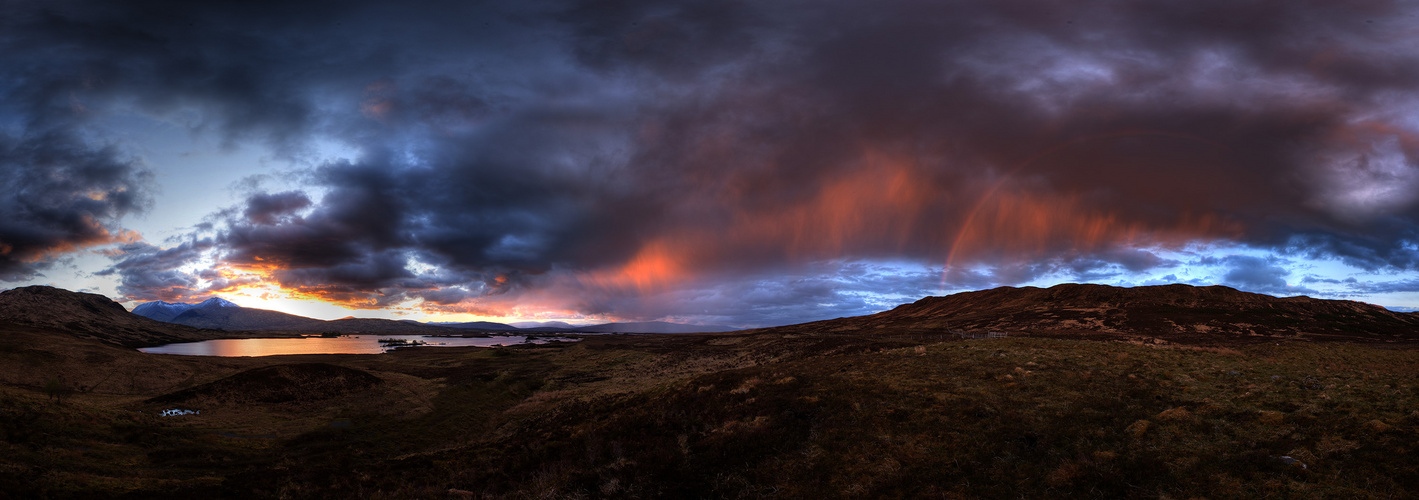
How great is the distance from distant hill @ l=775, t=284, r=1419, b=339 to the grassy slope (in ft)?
216

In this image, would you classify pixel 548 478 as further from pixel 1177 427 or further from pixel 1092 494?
pixel 1177 427

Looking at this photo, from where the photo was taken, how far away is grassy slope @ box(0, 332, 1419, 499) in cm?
1173

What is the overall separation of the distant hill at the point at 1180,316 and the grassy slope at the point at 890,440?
65.8m

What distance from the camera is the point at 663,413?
2248 centimetres

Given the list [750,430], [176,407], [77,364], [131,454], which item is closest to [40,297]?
[77,364]

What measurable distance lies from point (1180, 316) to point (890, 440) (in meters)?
107

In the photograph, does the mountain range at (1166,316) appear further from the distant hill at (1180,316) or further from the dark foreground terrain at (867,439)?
the dark foreground terrain at (867,439)

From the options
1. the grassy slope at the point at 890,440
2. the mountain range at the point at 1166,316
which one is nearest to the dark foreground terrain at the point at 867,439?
the grassy slope at the point at 890,440

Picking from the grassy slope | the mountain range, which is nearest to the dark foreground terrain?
the grassy slope

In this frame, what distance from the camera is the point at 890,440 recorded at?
15.6m

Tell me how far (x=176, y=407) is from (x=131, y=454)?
1742cm

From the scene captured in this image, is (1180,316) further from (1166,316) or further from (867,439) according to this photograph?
(867,439)

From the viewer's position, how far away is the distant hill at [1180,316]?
7562 centimetres

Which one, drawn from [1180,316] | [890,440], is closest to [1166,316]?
[1180,316]
